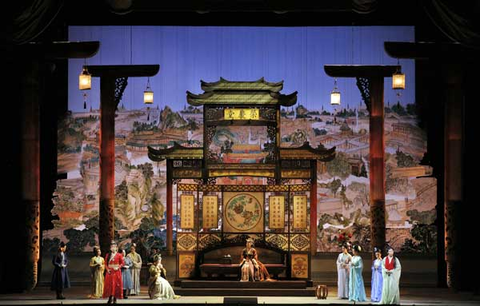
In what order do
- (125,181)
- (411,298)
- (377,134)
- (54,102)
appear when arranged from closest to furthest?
(411,298) < (377,134) < (54,102) < (125,181)

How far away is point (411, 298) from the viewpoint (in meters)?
17.4

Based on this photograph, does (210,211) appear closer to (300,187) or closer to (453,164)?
(300,187)

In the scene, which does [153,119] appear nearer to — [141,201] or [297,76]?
[141,201]

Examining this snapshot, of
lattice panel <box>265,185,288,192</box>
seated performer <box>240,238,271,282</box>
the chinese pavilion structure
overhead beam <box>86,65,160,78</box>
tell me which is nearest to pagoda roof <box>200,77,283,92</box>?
the chinese pavilion structure

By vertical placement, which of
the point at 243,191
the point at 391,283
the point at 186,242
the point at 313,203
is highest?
the point at 243,191

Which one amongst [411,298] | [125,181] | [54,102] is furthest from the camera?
[125,181]

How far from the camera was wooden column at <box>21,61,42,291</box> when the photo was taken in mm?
17812

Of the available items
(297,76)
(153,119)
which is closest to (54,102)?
(153,119)

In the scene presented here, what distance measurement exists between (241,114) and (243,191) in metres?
1.70

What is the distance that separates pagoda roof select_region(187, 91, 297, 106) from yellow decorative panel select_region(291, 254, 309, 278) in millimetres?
3243

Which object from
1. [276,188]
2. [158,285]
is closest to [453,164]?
[276,188]

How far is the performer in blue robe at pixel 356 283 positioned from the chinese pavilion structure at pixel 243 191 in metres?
1.67

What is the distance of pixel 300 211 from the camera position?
18906 millimetres

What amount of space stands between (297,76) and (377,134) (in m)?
4.60
